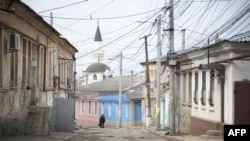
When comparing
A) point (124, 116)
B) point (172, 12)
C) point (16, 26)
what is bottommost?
point (124, 116)

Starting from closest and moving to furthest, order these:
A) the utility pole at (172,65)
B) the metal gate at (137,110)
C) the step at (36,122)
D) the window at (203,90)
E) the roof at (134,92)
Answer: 1. the step at (36,122)
2. the window at (203,90)
3. the utility pole at (172,65)
4. the roof at (134,92)
5. the metal gate at (137,110)

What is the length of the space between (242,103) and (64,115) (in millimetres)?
13153

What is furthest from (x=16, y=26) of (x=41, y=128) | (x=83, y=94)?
(x=83, y=94)

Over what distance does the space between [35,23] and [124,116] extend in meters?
38.0

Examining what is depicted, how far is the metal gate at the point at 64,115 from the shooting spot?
29.1m

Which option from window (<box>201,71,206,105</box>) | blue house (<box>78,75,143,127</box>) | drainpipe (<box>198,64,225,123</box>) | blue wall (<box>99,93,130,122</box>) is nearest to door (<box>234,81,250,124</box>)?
drainpipe (<box>198,64,225,123</box>)

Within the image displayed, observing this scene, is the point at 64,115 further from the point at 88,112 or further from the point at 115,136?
the point at 88,112

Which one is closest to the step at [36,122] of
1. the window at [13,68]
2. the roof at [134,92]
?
the window at [13,68]

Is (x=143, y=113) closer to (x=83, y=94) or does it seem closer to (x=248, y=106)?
(x=83, y=94)

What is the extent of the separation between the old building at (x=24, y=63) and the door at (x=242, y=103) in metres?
8.90

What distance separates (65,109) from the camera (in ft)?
96.3

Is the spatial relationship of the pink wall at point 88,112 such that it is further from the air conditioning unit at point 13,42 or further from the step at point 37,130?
the air conditioning unit at point 13,42

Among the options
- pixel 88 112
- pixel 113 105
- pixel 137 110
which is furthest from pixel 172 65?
pixel 88 112

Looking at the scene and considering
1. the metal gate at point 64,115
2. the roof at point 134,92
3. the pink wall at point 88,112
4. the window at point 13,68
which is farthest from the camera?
the pink wall at point 88,112
